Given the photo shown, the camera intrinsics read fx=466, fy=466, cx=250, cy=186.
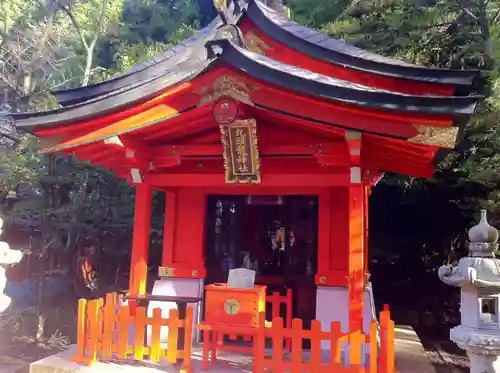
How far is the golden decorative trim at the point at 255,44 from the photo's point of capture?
7.42 metres

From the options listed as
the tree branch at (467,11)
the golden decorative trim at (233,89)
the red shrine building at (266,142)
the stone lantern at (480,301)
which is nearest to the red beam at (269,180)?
the red shrine building at (266,142)

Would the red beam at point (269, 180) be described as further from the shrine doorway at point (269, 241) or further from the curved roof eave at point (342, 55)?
the curved roof eave at point (342, 55)

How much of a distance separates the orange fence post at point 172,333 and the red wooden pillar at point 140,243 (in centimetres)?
143

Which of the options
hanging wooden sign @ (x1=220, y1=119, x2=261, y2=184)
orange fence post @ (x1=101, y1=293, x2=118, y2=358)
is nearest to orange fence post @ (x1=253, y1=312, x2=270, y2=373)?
orange fence post @ (x1=101, y1=293, x2=118, y2=358)

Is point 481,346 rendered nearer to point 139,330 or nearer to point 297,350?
point 297,350

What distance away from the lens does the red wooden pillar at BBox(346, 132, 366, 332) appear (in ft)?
17.8

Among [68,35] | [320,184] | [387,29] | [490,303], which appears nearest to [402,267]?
[387,29]

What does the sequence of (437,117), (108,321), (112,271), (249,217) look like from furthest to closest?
(112,271)
(249,217)
(108,321)
(437,117)

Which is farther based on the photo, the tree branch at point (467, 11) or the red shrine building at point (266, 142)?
the tree branch at point (467, 11)

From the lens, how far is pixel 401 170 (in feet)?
22.2

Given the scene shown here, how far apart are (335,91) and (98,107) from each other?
2.84 meters

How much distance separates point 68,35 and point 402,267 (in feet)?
38.4

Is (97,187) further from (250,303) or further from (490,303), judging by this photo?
(490,303)

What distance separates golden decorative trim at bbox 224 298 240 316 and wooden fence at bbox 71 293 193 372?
570 mm
